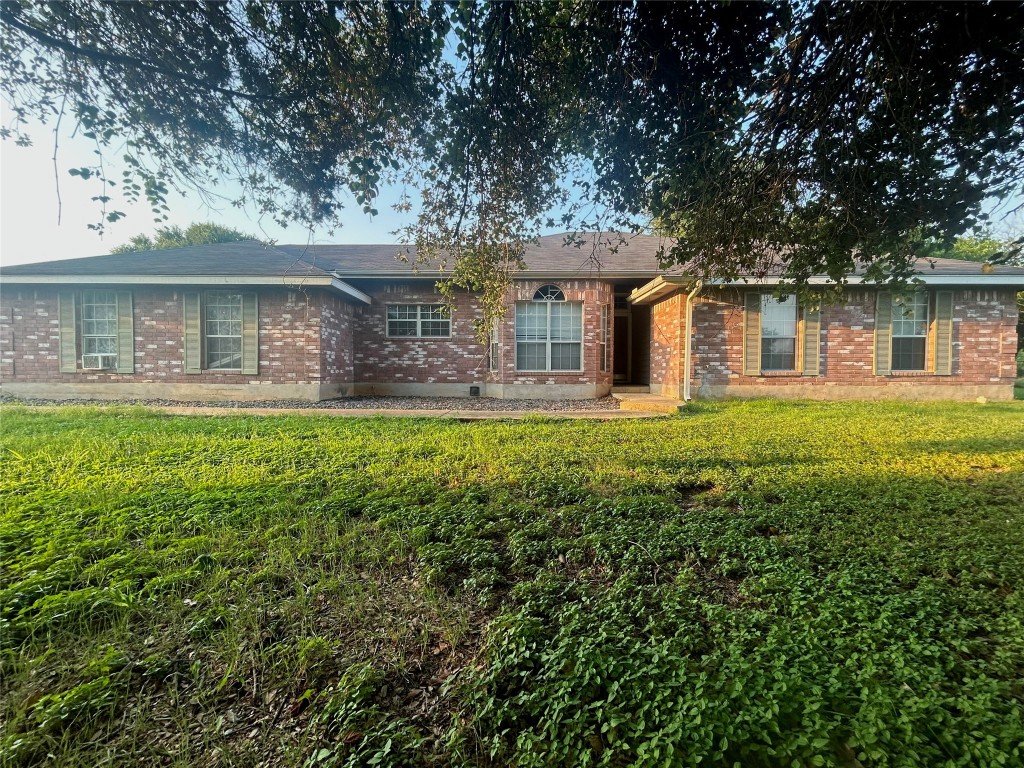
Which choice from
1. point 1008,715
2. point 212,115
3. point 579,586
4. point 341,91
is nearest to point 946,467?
point 1008,715

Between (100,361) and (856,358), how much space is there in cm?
1814

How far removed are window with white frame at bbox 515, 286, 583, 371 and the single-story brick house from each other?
1.1 inches

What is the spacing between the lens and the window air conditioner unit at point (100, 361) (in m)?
10.8

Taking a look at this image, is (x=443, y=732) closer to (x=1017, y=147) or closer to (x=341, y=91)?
(x=341, y=91)

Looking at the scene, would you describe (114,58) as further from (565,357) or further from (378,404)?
(565,357)

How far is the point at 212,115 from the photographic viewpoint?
3.64m

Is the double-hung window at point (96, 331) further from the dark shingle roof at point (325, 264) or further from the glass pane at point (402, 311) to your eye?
the glass pane at point (402, 311)

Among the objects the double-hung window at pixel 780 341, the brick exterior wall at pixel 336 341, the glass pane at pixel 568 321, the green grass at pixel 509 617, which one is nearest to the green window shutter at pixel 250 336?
the brick exterior wall at pixel 336 341

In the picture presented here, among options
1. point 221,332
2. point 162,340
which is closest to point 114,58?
point 221,332

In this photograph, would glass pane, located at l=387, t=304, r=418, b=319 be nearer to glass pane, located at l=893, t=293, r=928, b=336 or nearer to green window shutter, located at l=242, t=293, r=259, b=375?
green window shutter, located at l=242, t=293, r=259, b=375

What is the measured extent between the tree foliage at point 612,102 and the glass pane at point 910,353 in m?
8.99

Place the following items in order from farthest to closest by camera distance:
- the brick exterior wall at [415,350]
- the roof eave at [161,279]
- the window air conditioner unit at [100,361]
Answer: the brick exterior wall at [415,350] → the window air conditioner unit at [100,361] → the roof eave at [161,279]

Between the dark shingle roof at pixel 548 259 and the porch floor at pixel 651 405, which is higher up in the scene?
the dark shingle roof at pixel 548 259

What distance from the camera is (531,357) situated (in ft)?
38.2
